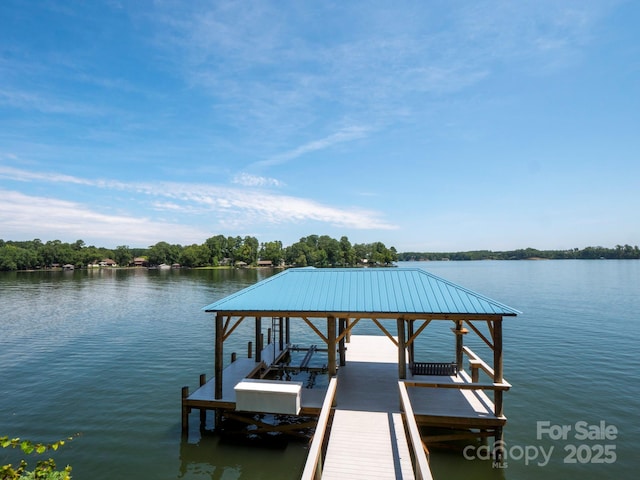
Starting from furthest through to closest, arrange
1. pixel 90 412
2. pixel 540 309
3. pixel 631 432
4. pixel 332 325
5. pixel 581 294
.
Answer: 1. pixel 581 294
2. pixel 540 309
3. pixel 90 412
4. pixel 631 432
5. pixel 332 325

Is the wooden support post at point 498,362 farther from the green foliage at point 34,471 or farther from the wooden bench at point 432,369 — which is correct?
the green foliage at point 34,471

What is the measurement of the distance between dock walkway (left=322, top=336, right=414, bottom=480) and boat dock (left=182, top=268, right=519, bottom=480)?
23 millimetres

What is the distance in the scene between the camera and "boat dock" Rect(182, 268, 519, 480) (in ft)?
28.8

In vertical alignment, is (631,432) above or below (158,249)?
below

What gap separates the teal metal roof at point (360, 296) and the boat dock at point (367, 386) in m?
0.03

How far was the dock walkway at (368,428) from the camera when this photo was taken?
25.0 ft

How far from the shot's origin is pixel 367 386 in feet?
40.5

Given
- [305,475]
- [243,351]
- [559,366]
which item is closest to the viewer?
[305,475]

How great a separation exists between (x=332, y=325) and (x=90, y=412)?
33.5ft

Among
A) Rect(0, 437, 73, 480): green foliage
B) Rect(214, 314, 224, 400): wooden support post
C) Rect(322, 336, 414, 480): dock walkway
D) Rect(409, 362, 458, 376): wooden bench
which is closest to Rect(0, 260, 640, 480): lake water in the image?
Rect(214, 314, 224, 400): wooden support post

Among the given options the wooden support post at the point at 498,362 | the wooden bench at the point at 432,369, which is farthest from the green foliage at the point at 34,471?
the wooden bench at the point at 432,369

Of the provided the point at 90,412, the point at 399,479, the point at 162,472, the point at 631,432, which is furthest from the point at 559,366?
the point at 90,412

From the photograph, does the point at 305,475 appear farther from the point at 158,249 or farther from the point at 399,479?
the point at 158,249

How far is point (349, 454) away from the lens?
816 cm
